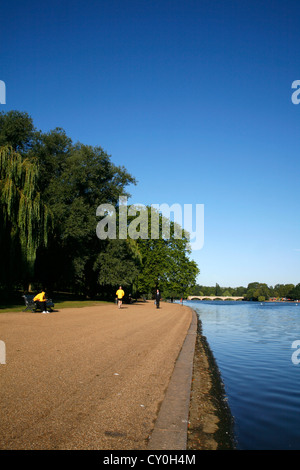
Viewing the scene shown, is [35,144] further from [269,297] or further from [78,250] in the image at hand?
[269,297]

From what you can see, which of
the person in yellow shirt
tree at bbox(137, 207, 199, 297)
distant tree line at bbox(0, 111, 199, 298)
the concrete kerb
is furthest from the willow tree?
tree at bbox(137, 207, 199, 297)

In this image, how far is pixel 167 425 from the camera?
4.03 metres

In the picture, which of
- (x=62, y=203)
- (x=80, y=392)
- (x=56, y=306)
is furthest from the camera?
(x=62, y=203)

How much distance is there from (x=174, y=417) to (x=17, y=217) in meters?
19.1

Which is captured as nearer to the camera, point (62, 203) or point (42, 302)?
point (42, 302)

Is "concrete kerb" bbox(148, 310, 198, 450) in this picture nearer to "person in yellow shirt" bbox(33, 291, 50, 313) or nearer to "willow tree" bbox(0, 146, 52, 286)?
"person in yellow shirt" bbox(33, 291, 50, 313)

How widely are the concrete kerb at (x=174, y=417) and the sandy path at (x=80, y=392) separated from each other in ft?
0.35

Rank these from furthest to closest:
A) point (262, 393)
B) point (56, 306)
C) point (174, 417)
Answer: point (56, 306) < point (262, 393) < point (174, 417)

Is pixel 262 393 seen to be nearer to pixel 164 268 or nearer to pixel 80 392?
pixel 80 392

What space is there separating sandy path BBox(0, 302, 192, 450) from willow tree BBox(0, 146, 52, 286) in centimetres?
1162

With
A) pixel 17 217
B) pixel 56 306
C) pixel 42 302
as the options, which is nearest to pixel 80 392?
pixel 42 302

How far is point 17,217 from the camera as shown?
21.0m

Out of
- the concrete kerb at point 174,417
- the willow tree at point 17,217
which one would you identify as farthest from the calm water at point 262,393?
the willow tree at point 17,217

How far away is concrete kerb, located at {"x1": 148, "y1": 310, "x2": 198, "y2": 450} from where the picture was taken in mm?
3561
